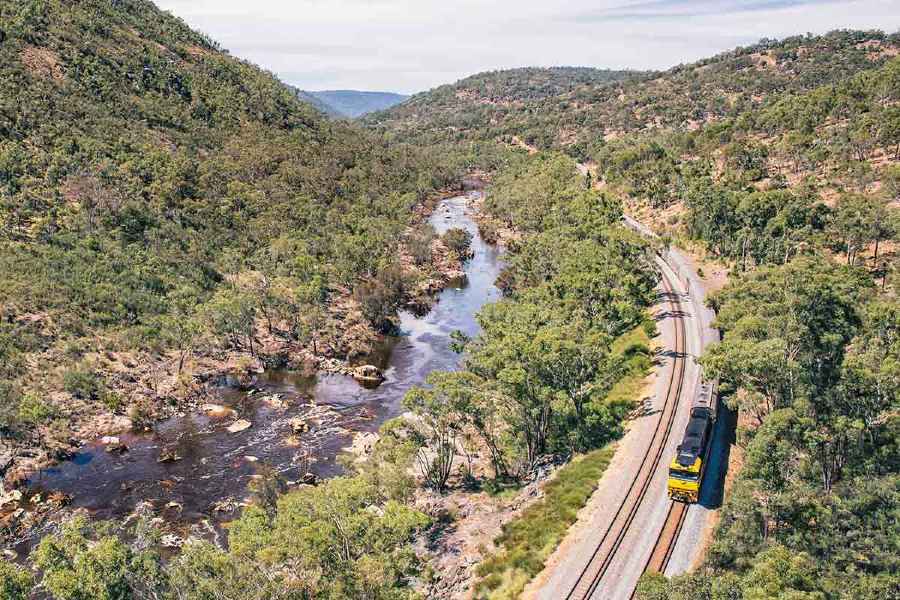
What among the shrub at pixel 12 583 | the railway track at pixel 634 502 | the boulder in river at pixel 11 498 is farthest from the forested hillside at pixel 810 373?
the boulder in river at pixel 11 498

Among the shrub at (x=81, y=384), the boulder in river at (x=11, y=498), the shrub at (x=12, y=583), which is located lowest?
the boulder in river at (x=11, y=498)

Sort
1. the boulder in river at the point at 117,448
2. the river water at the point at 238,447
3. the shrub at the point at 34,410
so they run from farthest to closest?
the boulder in river at the point at 117,448 → the shrub at the point at 34,410 → the river water at the point at 238,447

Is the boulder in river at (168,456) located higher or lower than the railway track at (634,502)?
lower

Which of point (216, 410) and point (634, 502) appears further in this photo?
point (216, 410)

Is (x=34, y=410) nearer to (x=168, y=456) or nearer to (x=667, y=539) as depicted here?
(x=168, y=456)

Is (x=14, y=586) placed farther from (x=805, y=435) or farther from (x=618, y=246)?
(x=618, y=246)

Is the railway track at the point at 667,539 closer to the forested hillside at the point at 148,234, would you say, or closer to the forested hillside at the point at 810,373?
the forested hillside at the point at 810,373

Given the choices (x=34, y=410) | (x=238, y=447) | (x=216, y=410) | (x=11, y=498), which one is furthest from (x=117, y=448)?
(x=238, y=447)
